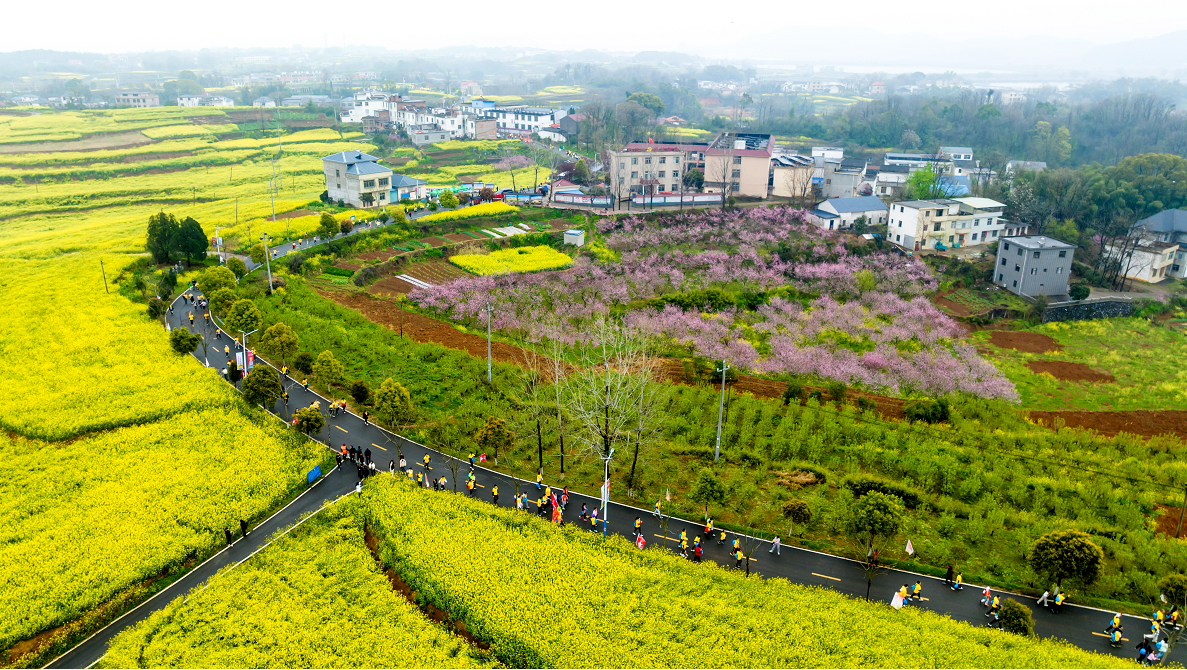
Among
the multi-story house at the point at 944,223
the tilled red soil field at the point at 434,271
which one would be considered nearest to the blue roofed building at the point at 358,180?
the tilled red soil field at the point at 434,271

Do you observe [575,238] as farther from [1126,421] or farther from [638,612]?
[638,612]

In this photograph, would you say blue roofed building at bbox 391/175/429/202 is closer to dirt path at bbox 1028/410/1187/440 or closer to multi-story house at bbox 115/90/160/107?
dirt path at bbox 1028/410/1187/440

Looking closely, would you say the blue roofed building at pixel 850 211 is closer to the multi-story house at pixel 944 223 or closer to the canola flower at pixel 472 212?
the multi-story house at pixel 944 223

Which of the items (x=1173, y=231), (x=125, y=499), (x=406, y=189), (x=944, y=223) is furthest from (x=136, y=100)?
(x=1173, y=231)

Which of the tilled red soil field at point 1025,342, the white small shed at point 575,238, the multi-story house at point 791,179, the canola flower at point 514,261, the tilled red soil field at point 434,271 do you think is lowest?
the tilled red soil field at point 1025,342

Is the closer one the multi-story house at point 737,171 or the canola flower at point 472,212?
the canola flower at point 472,212

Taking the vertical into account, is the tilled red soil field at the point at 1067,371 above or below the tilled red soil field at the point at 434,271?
below

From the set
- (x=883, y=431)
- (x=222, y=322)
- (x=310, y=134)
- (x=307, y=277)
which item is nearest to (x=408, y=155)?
(x=310, y=134)
